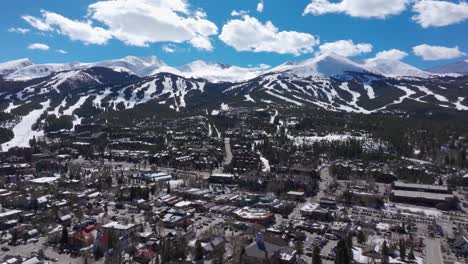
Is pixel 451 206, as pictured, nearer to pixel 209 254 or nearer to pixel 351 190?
pixel 351 190

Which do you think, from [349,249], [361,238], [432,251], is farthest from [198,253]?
[432,251]

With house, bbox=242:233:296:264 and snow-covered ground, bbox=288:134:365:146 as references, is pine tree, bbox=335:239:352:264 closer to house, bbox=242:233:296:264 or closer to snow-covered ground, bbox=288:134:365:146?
house, bbox=242:233:296:264

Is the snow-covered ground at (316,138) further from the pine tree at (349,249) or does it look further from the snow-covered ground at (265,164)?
the pine tree at (349,249)

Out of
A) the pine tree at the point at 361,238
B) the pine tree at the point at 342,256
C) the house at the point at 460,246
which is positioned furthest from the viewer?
the pine tree at the point at 361,238

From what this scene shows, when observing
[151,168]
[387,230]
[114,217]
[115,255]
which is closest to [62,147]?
[151,168]

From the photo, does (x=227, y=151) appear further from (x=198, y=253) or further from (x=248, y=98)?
(x=248, y=98)

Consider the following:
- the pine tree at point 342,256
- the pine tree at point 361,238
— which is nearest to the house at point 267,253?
the pine tree at point 342,256
